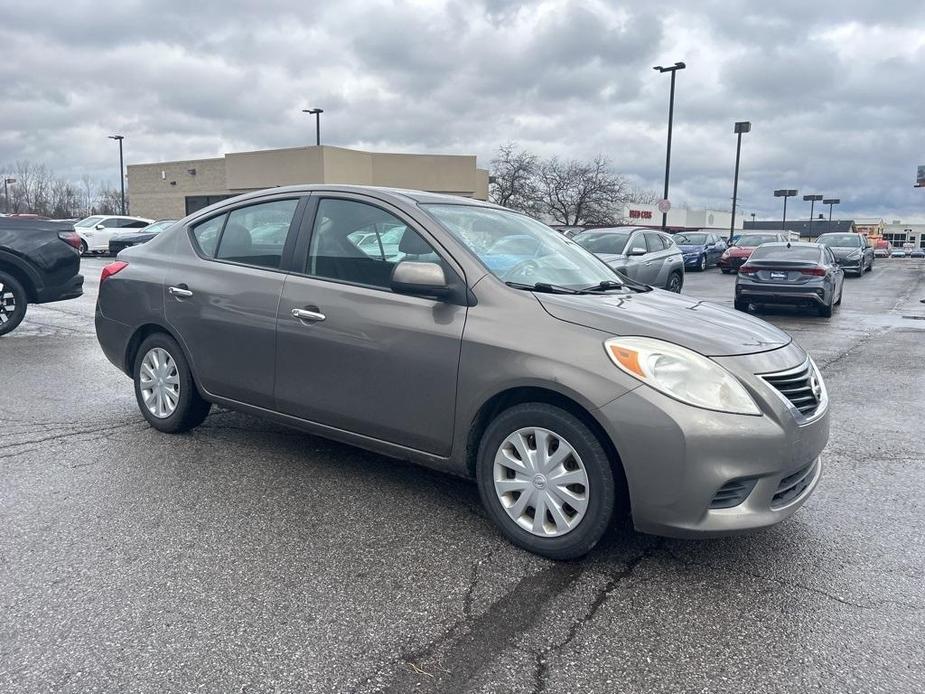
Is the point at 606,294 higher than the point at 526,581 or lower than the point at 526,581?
higher

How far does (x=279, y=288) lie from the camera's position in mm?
4309

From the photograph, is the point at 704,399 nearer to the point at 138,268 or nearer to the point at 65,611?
the point at 65,611

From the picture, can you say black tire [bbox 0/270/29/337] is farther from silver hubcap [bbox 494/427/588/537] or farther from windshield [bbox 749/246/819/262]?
windshield [bbox 749/246/819/262]

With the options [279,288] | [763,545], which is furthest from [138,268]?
[763,545]

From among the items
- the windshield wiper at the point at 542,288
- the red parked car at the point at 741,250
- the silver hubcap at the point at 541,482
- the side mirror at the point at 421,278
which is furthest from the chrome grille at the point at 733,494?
the red parked car at the point at 741,250

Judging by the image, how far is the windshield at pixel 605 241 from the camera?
1370cm

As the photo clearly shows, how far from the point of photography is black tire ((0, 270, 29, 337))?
9.16 meters

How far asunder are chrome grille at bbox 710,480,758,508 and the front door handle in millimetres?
2228

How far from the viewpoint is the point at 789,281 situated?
531 inches

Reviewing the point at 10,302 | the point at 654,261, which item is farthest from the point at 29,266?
the point at 654,261

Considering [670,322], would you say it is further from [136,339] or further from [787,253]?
[787,253]

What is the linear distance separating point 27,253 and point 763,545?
9.13m

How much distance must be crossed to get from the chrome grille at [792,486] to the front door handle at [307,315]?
8.01 feet

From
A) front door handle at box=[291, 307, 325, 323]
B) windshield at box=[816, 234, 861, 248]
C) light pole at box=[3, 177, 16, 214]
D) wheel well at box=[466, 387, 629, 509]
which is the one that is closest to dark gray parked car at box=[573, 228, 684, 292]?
front door handle at box=[291, 307, 325, 323]
